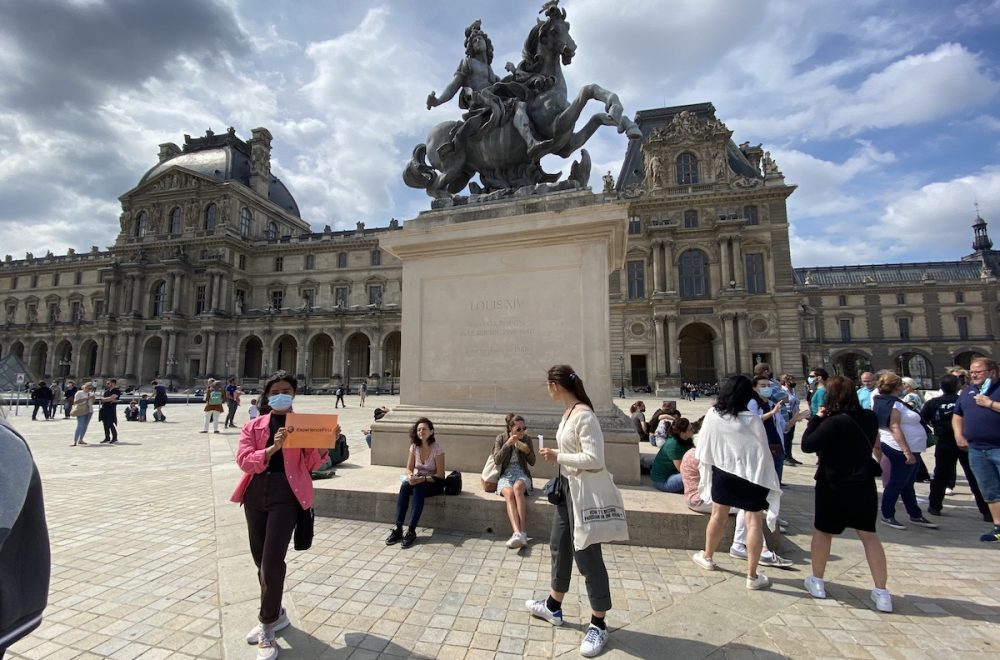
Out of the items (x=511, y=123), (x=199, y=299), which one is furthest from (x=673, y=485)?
(x=199, y=299)

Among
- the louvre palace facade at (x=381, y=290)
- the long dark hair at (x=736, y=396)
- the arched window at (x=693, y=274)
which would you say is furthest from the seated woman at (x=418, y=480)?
the arched window at (x=693, y=274)

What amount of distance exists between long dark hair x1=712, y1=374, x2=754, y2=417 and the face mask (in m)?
3.21

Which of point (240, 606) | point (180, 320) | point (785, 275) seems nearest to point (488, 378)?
point (240, 606)

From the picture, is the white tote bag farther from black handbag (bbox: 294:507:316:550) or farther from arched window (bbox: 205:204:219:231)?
arched window (bbox: 205:204:219:231)

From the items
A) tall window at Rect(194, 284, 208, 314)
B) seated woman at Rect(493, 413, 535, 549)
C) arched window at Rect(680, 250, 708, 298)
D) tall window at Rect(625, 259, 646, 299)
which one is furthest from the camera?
tall window at Rect(194, 284, 208, 314)

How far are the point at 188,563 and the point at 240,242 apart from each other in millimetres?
54773

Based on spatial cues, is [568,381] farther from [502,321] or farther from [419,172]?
[419,172]

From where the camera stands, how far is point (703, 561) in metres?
3.63

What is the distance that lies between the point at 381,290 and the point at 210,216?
69.3 feet

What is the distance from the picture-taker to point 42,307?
185 ft

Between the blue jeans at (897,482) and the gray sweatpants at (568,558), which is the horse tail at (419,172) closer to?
the gray sweatpants at (568,558)

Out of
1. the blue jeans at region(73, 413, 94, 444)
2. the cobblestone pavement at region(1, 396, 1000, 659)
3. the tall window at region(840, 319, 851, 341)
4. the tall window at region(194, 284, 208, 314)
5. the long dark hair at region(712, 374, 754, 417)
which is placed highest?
the tall window at region(194, 284, 208, 314)

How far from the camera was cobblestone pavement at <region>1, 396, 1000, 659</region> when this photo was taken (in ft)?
8.58

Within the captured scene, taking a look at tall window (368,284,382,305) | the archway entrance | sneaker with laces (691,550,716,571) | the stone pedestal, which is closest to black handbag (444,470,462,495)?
the stone pedestal
